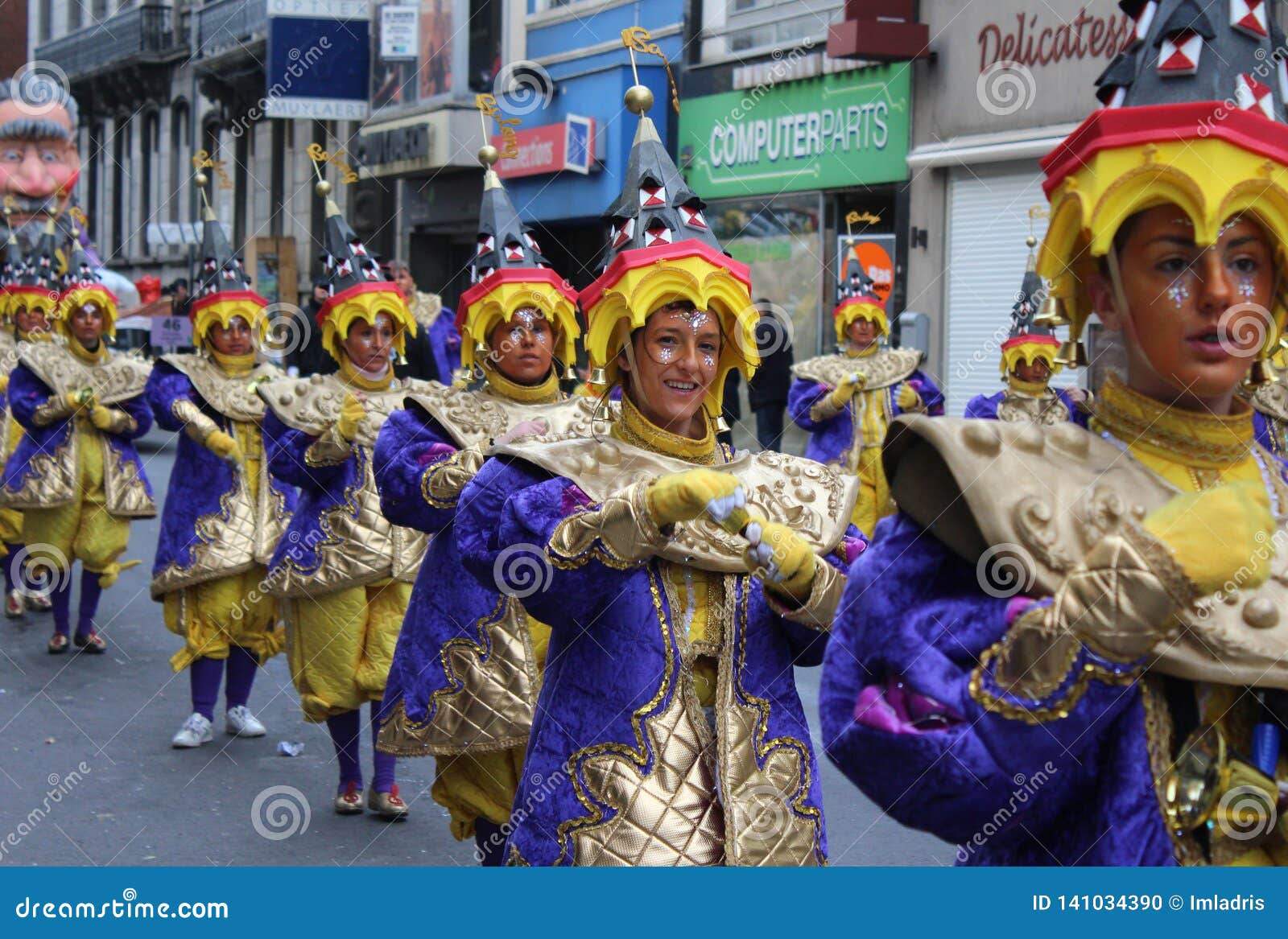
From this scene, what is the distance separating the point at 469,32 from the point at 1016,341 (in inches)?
683

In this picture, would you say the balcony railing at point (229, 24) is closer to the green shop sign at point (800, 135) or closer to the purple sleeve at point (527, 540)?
the green shop sign at point (800, 135)

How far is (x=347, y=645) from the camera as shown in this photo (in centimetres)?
652

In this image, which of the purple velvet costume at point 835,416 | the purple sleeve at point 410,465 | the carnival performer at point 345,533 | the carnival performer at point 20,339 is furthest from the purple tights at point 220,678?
the purple velvet costume at point 835,416

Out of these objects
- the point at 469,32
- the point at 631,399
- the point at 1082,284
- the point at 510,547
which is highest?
the point at 469,32

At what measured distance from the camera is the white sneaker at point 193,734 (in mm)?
7820

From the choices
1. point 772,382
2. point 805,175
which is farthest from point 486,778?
point 805,175

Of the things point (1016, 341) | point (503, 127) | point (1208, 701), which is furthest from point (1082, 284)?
point (1016, 341)

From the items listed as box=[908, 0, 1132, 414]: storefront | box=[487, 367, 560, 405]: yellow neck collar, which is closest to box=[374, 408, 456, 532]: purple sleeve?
box=[487, 367, 560, 405]: yellow neck collar

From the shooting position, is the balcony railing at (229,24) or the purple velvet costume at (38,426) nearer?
the purple velvet costume at (38,426)

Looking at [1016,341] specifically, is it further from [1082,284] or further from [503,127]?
[1082,284]

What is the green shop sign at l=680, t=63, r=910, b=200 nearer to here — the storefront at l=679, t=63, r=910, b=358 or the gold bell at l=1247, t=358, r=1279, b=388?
the storefront at l=679, t=63, r=910, b=358

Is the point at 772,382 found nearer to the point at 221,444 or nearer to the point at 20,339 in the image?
the point at 20,339

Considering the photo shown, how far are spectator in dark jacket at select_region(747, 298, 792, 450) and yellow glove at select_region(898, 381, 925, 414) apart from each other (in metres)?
3.60

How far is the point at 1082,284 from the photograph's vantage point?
245 centimetres
